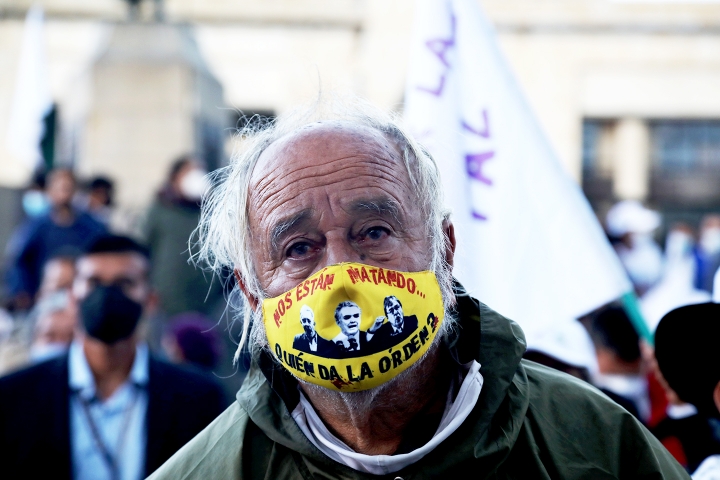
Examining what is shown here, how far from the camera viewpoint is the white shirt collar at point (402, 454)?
1866mm

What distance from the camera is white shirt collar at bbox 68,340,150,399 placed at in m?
3.86

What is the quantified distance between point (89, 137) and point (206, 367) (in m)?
4.99

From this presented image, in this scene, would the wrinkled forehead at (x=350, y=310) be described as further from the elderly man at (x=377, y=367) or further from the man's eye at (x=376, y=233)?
the man's eye at (x=376, y=233)

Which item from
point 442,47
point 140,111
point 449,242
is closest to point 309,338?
point 449,242

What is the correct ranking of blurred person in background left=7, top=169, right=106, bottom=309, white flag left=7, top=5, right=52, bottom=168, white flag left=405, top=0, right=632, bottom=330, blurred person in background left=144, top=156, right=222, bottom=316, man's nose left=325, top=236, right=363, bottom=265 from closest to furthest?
man's nose left=325, top=236, right=363, bottom=265, white flag left=405, top=0, right=632, bottom=330, blurred person in background left=144, top=156, right=222, bottom=316, blurred person in background left=7, top=169, right=106, bottom=309, white flag left=7, top=5, right=52, bottom=168

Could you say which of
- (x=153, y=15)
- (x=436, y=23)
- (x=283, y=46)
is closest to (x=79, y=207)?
(x=153, y=15)

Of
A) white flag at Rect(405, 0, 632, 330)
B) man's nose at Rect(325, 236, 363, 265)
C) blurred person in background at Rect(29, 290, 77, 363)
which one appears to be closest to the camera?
man's nose at Rect(325, 236, 363, 265)

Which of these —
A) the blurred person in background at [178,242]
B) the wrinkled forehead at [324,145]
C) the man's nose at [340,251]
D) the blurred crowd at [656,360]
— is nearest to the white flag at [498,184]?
the blurred crowd at [656,360]

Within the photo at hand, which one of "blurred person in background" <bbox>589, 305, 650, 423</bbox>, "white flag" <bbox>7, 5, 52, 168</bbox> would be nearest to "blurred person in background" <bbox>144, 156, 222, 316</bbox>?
"white flag" <bbox>7, 5, 52, 168</bbox>

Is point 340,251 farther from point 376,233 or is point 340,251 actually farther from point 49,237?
point 49,237

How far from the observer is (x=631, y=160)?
72.3 feet

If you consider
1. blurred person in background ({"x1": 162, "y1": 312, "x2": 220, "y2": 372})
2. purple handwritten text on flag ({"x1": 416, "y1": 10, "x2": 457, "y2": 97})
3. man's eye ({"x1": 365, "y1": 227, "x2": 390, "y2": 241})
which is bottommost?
blurred person in background ({"x1": 162, "y1": 312, "x2": 220, "y2": 372})

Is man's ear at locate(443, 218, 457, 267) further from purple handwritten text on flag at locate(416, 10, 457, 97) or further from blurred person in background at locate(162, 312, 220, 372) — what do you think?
blurred person in background at locate(162, 312, 220, 372)

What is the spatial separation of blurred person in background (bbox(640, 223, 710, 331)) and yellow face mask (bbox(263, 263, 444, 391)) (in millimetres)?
3755
